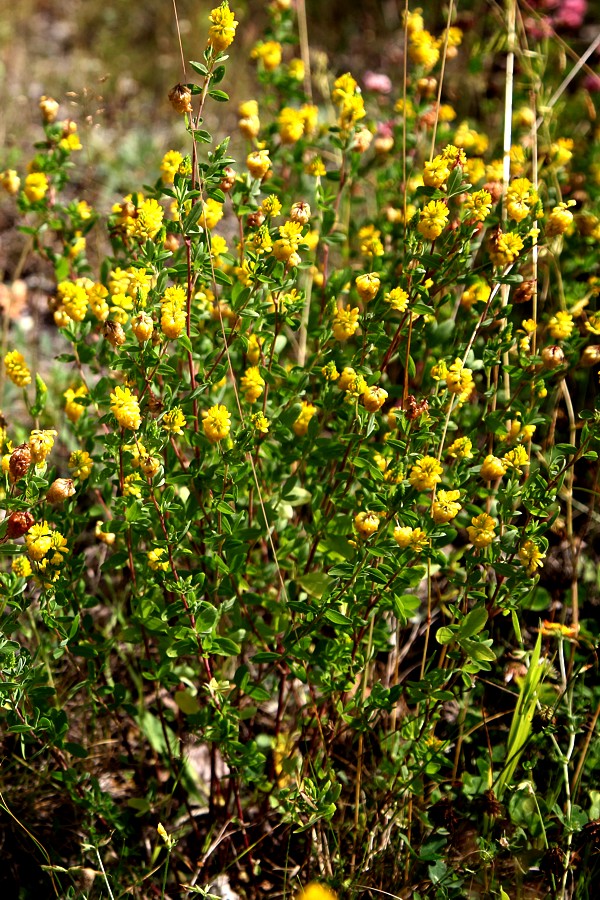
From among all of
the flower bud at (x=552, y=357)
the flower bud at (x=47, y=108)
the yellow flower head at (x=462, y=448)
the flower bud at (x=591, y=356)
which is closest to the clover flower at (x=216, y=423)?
the yellow flower head at (x=462, y=448)

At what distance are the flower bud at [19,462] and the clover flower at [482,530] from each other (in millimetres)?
862

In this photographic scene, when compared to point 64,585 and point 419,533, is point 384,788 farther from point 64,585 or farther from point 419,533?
point 64,585

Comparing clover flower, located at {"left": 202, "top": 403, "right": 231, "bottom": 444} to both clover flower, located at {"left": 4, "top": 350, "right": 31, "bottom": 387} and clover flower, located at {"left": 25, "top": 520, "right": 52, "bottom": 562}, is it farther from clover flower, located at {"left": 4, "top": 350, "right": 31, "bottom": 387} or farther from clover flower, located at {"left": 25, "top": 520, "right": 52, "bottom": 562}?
clover flower, located at {"left": 4, "top": 350, "right": 31, "bottom": 387}

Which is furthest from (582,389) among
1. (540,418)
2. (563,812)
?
(563,812)

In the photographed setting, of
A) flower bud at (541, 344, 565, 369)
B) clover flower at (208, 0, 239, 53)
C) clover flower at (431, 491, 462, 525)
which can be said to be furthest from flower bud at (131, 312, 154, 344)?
flower bud at (541, 344, 565, 369)

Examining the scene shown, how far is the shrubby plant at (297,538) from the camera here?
172 centimetres

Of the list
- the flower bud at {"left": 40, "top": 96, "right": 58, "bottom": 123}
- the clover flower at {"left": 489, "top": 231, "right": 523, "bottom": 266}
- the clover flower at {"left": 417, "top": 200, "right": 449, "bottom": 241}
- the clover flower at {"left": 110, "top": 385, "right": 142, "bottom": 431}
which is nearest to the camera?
the clover flower at {"left": 110, "top": 385, "right": 142, "bottom": 431}

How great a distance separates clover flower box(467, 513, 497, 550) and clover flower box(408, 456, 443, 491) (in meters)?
0.12

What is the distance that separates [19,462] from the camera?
1.63 meters

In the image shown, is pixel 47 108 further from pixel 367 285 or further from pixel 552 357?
pixel 552 357

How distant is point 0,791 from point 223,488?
904 mm

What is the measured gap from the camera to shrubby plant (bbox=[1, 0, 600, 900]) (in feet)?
5.64

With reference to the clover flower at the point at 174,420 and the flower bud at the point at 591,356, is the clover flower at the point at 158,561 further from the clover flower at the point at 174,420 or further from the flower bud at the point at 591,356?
the flower bud at the point at 591,356

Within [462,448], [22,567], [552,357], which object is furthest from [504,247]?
[22,567]
